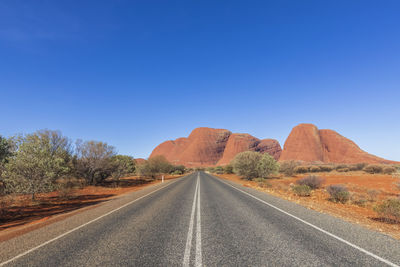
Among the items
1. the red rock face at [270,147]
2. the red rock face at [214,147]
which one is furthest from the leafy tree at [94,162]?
the red rock face at [270,147]

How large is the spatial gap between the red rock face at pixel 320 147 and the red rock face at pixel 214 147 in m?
41.0

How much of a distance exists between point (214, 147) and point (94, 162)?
415 feet

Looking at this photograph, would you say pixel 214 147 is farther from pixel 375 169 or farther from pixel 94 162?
pixel 94 162

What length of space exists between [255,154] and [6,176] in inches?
1366

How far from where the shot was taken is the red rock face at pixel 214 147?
453 feet

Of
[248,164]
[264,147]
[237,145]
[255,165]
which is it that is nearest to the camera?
[255,165]

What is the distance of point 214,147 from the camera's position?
483ft

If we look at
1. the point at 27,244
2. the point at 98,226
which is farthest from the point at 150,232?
the point at 27,244

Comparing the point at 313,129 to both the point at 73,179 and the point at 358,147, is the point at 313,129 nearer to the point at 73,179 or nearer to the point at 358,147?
the point at 358,147

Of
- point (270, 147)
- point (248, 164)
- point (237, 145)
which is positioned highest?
point (237, 145)

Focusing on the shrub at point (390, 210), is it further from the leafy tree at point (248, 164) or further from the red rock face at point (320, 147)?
the red rock face at point (320, 147)

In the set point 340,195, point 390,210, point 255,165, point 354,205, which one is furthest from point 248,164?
point 390,210

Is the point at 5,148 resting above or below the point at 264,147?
below

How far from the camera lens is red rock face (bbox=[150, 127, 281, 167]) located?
453 feet
